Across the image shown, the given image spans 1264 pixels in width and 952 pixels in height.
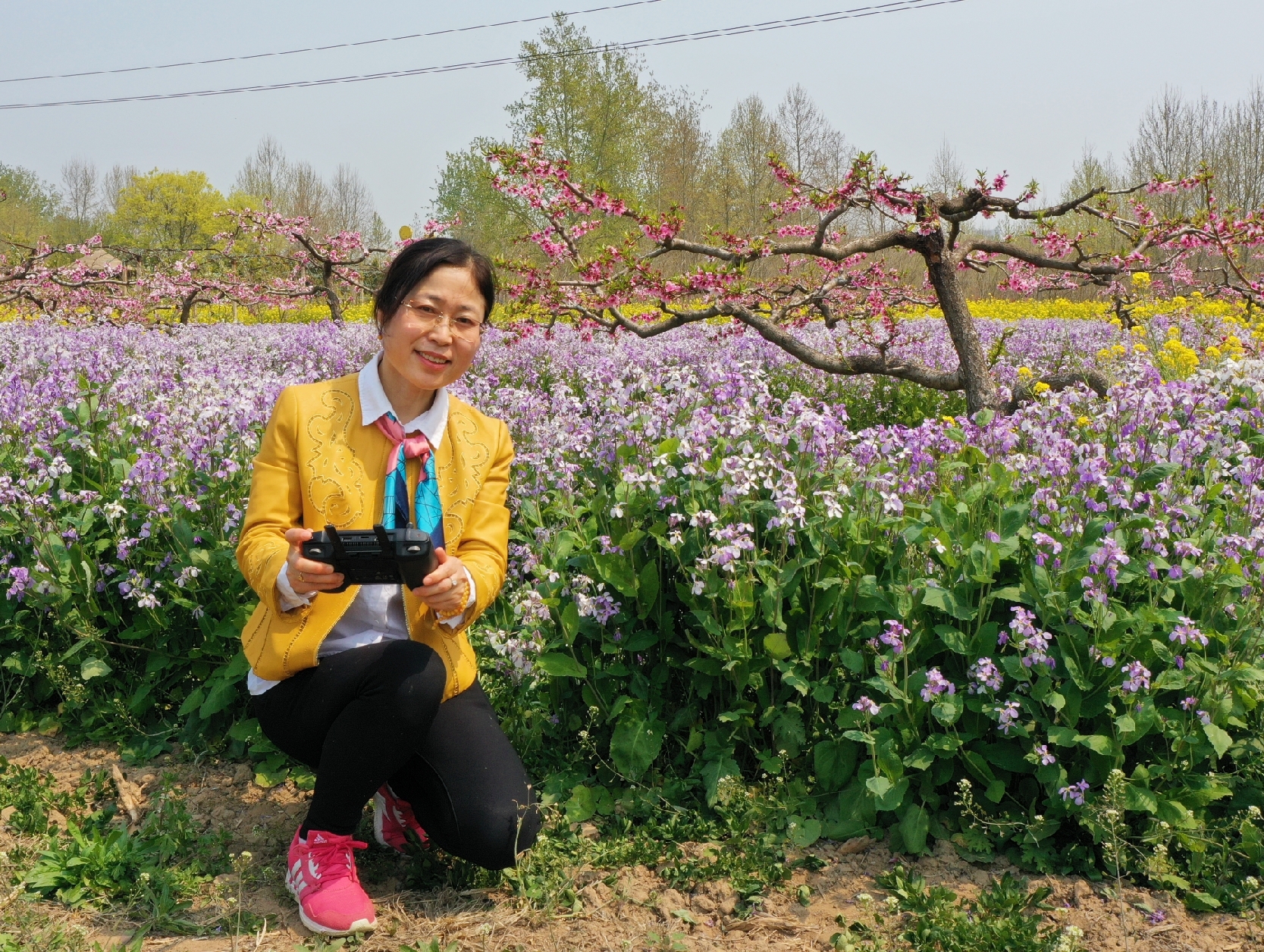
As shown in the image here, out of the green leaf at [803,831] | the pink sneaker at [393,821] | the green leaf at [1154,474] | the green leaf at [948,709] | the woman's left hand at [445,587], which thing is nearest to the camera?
the woman's left hand at [445,587]

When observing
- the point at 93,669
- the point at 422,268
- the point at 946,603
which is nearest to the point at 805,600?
the point at 946,603

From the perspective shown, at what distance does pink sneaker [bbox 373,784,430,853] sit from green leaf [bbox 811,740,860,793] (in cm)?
122

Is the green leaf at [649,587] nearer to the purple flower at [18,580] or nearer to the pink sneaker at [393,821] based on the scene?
the pink sneaker at [393,821]

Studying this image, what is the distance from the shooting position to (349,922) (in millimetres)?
2543

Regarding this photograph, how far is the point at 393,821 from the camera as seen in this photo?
116 inches

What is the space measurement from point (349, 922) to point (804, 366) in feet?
24.2

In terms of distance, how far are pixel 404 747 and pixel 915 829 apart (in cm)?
146

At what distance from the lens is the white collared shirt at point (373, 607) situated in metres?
2.71

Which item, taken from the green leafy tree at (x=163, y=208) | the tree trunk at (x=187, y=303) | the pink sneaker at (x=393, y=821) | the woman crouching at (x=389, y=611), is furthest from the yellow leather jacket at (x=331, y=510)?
the green leafy tree at (x=163, y=208)

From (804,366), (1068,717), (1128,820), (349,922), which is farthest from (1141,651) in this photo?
(804,366)

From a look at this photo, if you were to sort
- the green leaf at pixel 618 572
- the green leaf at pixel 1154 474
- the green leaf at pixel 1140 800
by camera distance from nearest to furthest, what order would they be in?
the green leaf at pixel 1140 800 < the green leaf at pixel 618 572 < the green leaf at pixel 1154 474

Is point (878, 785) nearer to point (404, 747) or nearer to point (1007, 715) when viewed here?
point (1007, 715)

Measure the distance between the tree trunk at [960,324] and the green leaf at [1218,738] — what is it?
4.16 m

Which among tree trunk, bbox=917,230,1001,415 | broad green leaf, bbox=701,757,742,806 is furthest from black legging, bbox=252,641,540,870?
tree trunk, bbox=917,230,1001,415
